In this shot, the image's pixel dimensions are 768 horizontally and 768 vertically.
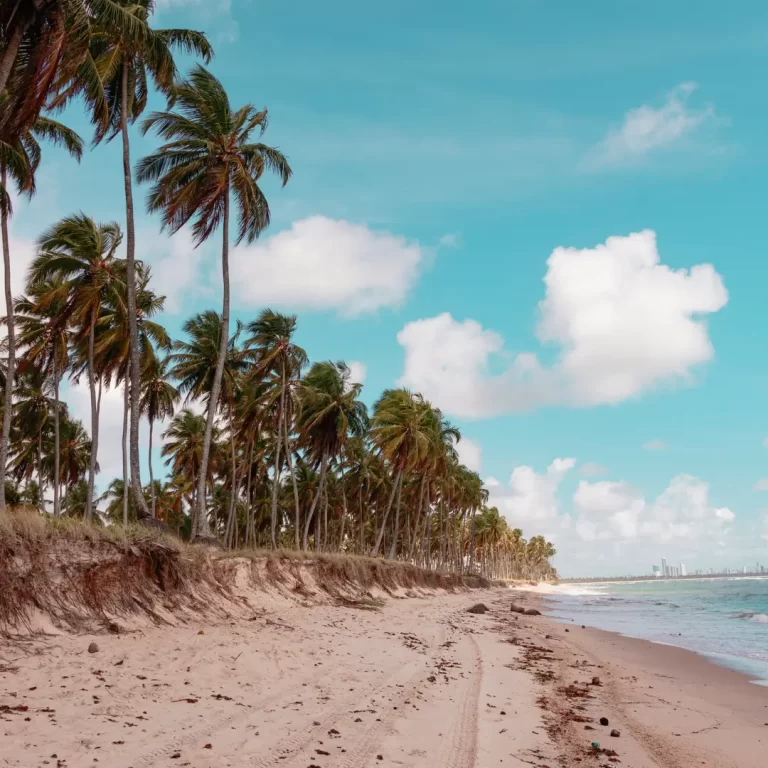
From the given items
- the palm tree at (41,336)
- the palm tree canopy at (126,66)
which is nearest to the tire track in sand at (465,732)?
the palm tree canopy at (126,66)

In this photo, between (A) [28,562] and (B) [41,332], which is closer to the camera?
(A) [28,562]

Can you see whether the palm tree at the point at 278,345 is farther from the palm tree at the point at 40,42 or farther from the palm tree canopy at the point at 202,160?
the palm tree at the point at 40,42

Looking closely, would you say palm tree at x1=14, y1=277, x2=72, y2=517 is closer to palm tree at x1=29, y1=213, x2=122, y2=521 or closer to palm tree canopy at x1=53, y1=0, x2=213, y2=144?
palm tree at x1=29, y1=213, x2=122, y2=521

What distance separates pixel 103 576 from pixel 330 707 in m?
5.13

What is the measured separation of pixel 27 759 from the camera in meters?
4.11

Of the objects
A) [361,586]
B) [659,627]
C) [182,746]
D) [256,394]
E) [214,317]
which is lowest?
[659,627]

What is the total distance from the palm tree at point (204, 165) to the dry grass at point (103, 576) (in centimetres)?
673

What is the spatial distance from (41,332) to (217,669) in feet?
83.4

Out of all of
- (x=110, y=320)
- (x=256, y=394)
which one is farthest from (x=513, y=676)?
(x=256, y=394)

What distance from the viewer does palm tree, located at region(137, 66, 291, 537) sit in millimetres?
19391

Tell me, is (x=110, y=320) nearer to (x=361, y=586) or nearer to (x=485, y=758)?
(x=361, y=586)

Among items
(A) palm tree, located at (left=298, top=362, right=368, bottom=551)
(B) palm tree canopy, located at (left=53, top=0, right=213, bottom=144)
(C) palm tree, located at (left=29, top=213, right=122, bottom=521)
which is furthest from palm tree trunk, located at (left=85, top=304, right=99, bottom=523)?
(A) palm tree, located at (left=298, top=362, right=368, bottom=551)

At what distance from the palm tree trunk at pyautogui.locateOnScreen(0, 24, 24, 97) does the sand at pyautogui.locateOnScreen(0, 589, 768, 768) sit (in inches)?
369

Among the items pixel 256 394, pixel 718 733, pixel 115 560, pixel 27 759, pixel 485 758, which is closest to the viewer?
pixel 27 759
